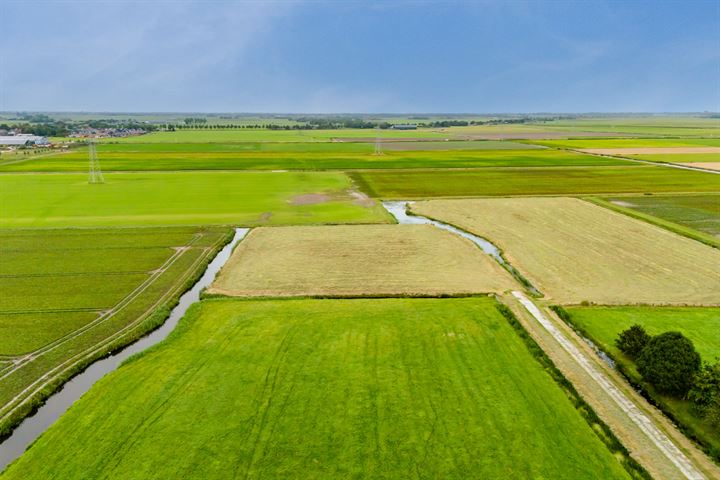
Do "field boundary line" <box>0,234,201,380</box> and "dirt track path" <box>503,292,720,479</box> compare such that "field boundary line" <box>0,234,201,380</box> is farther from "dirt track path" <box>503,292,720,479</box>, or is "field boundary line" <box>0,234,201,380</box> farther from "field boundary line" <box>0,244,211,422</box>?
"dirt track path" <box>503,292,720,479</box>

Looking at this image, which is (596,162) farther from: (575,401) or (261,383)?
(261,383)

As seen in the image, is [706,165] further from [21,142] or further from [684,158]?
[21,142]

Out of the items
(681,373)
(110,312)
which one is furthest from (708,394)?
(110,312)

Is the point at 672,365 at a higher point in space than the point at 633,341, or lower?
higher

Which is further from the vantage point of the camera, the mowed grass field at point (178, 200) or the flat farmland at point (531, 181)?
the flat farmland at point (531, 181)

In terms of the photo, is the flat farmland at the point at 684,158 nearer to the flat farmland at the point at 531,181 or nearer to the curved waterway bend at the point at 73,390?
the flat farmland at the point at 531,181

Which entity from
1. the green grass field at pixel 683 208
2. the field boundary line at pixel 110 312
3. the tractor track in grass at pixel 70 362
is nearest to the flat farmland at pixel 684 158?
the green grass field at pixel 683 208
